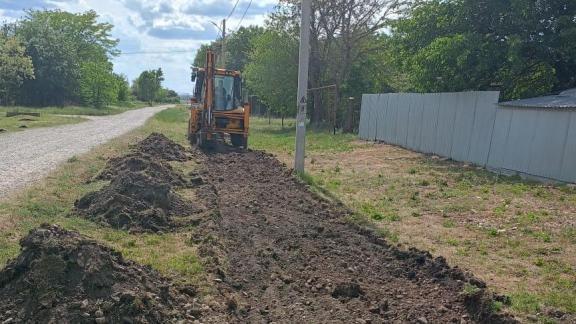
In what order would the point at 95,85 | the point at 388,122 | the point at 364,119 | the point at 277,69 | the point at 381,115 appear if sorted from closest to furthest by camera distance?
the point at 388,122 → the point at 381,115 → the point at 364,119 → the point at 277,69 → the point at 95,85

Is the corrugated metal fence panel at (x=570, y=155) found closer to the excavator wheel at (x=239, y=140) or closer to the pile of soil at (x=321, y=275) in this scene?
the pile of soil at (x=321, y=275)

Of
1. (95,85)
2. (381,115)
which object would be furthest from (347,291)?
(95,85)

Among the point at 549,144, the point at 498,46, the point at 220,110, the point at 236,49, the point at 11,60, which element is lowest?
the point at 220,110

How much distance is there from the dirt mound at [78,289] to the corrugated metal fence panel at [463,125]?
1319 centimetres

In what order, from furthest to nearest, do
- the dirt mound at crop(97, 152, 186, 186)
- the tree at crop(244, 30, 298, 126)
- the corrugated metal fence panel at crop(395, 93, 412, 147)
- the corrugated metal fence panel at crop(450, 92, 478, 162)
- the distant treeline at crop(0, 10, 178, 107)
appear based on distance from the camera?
the distant treeline at crop(0, 10, 178, 107)
the tree at crop(244, 30, 298, 126)
the corrugated metal fence panel at crop(395, 93, 412, 147)
the corrugated metal fence panel at crop(450, 92, 478, 162)
the dirt mound at crop(97, 152, 186, 186)

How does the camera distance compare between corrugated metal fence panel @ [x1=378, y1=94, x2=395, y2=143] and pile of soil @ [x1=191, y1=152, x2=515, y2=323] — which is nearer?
pile of soil @ [x1=191, y1=152, x2=515, y2=323]

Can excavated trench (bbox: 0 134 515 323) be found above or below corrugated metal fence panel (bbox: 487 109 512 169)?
below

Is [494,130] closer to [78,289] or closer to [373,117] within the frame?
[373,117]

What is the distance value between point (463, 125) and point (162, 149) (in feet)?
31.3

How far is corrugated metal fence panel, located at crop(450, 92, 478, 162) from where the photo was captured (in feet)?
53.7

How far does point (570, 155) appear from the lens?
11977 mm

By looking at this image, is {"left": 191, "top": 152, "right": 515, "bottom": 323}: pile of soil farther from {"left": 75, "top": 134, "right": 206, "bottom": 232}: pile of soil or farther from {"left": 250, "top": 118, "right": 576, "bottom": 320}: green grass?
{"left": 75, "top": 134, "right": 206, "bottom": 232}: pile of soil

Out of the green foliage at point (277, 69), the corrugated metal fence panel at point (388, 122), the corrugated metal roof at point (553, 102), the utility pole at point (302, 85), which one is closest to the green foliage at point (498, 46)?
the corrugated metal roof at point (553, 102)

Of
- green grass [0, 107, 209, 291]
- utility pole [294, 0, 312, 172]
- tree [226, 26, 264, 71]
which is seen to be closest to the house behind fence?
utility pole [294, 0, 312, 172]
